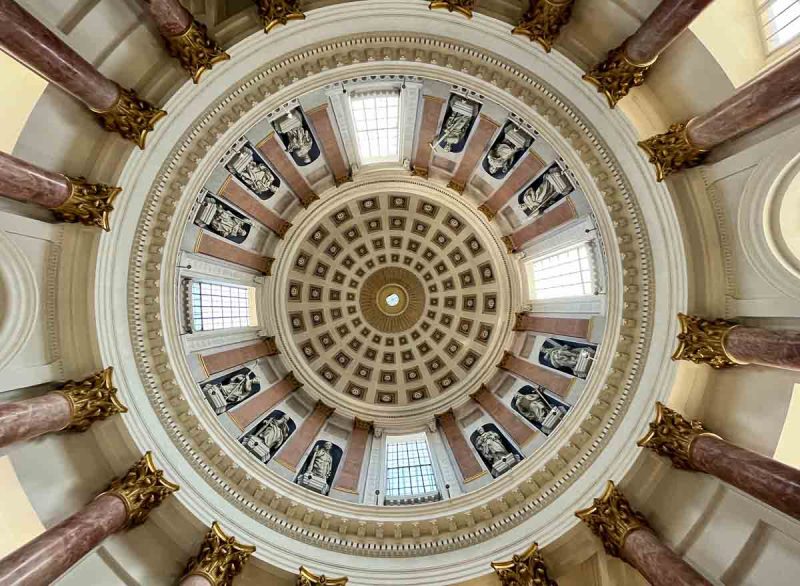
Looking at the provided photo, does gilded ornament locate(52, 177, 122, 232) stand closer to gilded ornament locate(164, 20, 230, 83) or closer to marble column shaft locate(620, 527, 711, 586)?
gilded ornament locate(164, 20, 230, 83)

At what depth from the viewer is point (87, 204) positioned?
10867mm

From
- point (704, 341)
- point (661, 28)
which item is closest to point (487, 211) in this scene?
point (661, 28)

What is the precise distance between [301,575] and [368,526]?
2306mm

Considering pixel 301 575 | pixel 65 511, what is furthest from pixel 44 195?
pixel 301 575

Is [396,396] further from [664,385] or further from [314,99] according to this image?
[314,99]

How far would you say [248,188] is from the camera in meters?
15.8

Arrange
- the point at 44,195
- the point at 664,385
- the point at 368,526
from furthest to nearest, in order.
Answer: the point at 368,526 < the point at 664,385 < the point at 44,195

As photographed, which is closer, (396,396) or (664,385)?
(664,385)

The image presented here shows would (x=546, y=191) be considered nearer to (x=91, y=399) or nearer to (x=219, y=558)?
(x=91, y=399)

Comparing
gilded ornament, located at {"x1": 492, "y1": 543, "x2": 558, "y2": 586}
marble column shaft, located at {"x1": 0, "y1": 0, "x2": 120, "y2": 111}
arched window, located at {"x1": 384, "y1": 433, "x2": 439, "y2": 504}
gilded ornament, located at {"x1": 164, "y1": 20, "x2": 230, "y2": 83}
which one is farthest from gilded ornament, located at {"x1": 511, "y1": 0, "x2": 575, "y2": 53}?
arched window, located at {"x1": 384, "y1": 433, "x2": 439, "y2": 504}

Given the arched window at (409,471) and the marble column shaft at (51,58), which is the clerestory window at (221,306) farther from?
the arched window at (409,471)

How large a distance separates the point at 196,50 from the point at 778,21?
1333 centimetres

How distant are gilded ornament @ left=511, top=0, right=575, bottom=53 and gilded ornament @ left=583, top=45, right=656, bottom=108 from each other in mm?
1309

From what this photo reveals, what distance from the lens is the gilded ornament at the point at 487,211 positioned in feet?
57.8
